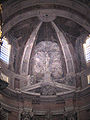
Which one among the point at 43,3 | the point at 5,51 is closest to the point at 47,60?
the point at 5,51

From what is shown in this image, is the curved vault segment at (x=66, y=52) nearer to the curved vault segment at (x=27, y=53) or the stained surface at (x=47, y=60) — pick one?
the stained surface at (x=47, y=60)

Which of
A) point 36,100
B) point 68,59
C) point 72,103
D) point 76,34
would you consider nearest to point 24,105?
point 36,100

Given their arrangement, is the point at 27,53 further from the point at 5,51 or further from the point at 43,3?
the point at 43,3

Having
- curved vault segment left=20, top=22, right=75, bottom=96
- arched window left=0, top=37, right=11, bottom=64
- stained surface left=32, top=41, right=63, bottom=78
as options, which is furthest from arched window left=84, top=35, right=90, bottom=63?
arched window left=0, top=37, right=11, bottom=64

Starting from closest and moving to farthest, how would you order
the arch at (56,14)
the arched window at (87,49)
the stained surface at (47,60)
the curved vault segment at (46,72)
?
the arch at (56,14) → the curved vault segment at (46,72) → the arched window at (87,49) → the stained surface at (47,60)

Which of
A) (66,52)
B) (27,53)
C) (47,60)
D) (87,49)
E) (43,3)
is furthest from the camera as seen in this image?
(47,60)

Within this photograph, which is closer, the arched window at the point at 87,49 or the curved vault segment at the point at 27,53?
the arched window at the point at 87,49

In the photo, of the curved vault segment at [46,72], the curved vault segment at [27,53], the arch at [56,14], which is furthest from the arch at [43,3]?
the curved vault segment at [27,53]

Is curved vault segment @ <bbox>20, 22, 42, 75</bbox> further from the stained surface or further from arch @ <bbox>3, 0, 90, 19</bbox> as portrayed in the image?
arch @ <bbox>3, 0, 90, 19</bbox>

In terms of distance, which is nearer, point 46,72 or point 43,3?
point 43,3

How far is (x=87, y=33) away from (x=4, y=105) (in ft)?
33.1

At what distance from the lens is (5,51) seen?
88.9ft

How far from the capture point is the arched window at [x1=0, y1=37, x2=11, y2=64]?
26.5m

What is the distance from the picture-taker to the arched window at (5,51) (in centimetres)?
2647
